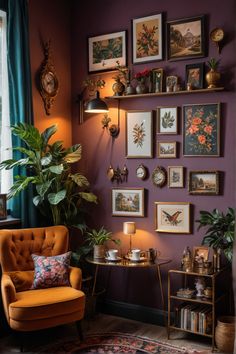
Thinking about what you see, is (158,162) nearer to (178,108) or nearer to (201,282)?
(178,108)

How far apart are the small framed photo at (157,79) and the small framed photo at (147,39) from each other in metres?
0.13

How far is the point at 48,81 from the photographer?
14.8 feet

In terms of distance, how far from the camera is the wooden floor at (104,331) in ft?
12.2

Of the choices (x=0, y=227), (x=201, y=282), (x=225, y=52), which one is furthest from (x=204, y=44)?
(x=0, y=227)

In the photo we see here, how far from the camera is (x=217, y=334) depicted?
3607mm

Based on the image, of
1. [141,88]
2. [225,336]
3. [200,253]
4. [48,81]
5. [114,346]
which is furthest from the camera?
[48,81]

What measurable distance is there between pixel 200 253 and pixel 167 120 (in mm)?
1248

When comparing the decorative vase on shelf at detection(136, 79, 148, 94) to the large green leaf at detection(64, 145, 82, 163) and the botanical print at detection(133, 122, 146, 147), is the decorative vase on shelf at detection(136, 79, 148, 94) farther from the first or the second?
the large green leaf at detection(64, 145, 82, 163)

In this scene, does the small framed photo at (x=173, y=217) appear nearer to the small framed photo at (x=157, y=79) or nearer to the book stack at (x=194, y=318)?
the book stack at (x=194, y=318)

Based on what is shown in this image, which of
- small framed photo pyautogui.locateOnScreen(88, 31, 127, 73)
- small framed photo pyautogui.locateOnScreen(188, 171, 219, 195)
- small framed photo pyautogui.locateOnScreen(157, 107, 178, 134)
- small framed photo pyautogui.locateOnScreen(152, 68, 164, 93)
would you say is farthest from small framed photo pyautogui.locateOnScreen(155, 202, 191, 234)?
small framed photo pyautogui.locateOnScreen(88, 31, 127, 73)

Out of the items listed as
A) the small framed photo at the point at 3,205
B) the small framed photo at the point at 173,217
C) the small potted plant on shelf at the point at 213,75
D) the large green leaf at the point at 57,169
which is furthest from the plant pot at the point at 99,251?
the small potted plant on shelf at the point at 213,75

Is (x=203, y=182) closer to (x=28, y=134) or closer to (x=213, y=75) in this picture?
(x=213, y=75)

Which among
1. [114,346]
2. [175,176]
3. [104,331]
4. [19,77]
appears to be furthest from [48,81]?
[114,346]

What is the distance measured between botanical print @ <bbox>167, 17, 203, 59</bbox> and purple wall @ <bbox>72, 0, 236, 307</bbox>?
0.07 m
